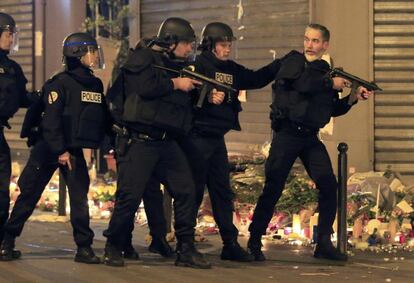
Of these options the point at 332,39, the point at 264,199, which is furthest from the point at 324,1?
the point at 264,199

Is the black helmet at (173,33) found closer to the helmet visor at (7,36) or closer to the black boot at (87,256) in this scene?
the helmet visor at (7,36)

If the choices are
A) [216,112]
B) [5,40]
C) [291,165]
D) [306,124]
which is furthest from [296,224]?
[5,40]

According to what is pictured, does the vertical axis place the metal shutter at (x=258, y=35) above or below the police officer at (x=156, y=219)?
above

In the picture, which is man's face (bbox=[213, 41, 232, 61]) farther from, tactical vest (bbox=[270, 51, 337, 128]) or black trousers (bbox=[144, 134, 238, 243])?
black trousers (bbox=[144, 134, 238, 243])

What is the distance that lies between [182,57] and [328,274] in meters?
1.96

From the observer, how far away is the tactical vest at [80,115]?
843 centimetres

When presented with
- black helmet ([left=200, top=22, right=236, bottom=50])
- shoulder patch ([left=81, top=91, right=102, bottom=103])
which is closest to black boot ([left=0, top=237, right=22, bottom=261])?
shoulder patch ([left=81, top=91, right=102, bottom=103])

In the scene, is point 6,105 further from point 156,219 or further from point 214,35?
point 214,35

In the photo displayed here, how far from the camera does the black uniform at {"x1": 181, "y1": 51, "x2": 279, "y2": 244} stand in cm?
861

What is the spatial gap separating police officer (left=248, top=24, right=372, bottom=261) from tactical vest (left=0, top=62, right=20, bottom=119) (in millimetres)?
2036

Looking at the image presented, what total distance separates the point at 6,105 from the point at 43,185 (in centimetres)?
69

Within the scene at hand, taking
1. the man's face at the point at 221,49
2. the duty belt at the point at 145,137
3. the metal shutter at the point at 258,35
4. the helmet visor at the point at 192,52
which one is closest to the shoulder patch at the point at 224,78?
the man's face at the point at 221,49

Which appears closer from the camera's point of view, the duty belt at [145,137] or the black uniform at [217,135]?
the duty belt at [145,137]

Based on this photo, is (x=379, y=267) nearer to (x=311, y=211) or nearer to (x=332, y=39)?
(x=311, y=211)
